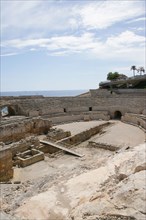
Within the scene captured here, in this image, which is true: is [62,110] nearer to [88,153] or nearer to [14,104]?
[14,104]

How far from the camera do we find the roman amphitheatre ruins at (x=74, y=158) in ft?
20.0

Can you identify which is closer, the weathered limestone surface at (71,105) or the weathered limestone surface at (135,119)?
the weathered limestone surface at (135,119)

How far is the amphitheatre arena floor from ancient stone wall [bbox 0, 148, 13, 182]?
0.48 m

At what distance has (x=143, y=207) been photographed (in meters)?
4.64

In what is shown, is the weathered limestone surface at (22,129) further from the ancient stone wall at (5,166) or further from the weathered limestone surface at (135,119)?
the weathered limestone surface at (135,119)

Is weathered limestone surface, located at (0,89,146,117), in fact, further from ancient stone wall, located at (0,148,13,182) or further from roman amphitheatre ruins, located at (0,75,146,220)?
ancient stone wall, located at (0,148,13,182)

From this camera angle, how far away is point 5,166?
15.9 meters

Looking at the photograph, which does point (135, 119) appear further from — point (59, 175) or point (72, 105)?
point (59, 175)

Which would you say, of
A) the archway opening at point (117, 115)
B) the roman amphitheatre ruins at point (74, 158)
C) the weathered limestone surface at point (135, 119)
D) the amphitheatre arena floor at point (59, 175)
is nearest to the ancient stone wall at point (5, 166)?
the roman amphitheatre ruins at point (74, 158)

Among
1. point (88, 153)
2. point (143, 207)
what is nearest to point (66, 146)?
point (88, 153)

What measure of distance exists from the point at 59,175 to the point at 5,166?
12.3ft

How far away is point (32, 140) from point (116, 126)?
969 centimetres

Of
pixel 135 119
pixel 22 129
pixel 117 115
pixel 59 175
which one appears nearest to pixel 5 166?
pixel 59 175

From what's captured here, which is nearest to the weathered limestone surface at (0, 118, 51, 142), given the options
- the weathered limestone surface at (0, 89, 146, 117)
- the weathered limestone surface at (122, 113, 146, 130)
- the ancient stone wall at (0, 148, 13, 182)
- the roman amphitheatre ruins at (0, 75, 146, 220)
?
the roman amphitheatre ruins at (0, 75, 146, 220)
